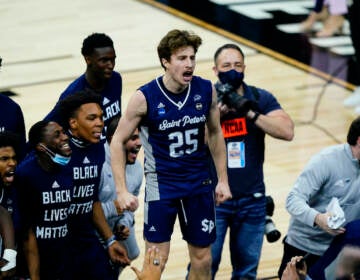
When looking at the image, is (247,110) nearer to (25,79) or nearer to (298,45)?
(25,79)

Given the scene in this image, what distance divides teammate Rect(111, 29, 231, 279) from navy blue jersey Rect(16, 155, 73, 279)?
1.23 ft

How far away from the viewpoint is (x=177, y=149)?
6.57m

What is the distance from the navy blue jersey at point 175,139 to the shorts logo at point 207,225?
0.21m

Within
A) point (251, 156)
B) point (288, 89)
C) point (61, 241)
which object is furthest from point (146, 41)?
point (61, 241)

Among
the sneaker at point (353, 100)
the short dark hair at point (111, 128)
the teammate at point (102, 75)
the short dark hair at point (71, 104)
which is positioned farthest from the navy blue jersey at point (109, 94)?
the sneaker at point (353, 100)

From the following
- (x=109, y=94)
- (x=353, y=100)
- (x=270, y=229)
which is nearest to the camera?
(x=109, y=94)

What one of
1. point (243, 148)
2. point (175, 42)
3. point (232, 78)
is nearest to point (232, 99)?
point (232, 78)

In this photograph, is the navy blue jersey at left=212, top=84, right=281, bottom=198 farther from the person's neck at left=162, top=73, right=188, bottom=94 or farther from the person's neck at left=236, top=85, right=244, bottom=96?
the person's neck at left=162, top=73, right=188, bottom=94

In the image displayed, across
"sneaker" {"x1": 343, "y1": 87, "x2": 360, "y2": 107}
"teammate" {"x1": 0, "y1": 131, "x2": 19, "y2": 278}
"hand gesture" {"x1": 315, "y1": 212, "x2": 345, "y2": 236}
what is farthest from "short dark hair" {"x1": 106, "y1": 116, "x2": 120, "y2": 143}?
"sneaker" {"x1": 343, "y1": 87, "x2": 360, "y2": 107}

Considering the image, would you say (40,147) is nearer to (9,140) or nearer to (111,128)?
(9,140)

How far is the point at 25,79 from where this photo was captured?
41.2 ft

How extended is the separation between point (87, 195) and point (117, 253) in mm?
424

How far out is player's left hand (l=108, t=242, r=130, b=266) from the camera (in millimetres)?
6586

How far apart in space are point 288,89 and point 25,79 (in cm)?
317
